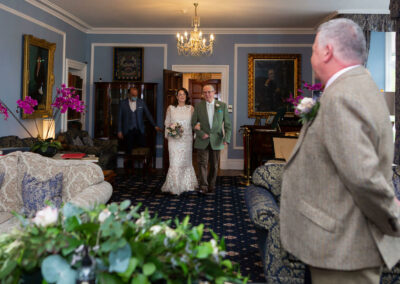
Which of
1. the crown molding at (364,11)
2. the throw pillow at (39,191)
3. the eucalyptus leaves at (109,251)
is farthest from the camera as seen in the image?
the crown molding at (364,11)

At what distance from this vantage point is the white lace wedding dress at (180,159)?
7039 mm

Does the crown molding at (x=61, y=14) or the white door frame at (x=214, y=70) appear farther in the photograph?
the white door frame at (x=214, y=70)

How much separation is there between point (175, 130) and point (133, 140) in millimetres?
2705

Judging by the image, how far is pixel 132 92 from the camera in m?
9.52

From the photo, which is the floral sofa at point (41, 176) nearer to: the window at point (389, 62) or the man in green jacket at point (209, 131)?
the man in green jacket at point (209, 131)

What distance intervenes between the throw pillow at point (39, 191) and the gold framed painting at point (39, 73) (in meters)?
3.79

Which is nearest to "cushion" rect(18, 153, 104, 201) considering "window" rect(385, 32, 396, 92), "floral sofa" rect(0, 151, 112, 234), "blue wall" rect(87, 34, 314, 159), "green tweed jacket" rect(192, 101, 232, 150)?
"floral sofa" rect(0, 151, 112, 234)

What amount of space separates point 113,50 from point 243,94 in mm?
3340

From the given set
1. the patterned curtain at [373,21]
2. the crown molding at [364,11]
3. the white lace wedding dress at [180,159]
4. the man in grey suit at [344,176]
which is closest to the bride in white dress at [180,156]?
the white lace wedding dress at [180,159]

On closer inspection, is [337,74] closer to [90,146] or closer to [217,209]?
[217,209]

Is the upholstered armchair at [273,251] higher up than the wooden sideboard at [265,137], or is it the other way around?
the wooden sideboard at [265,137]

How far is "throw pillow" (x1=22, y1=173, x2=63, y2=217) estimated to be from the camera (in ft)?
11.6

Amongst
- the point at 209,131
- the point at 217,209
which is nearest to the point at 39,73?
the point at 209,131

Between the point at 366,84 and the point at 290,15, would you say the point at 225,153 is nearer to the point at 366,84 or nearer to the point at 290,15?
→ the point at 290,15
